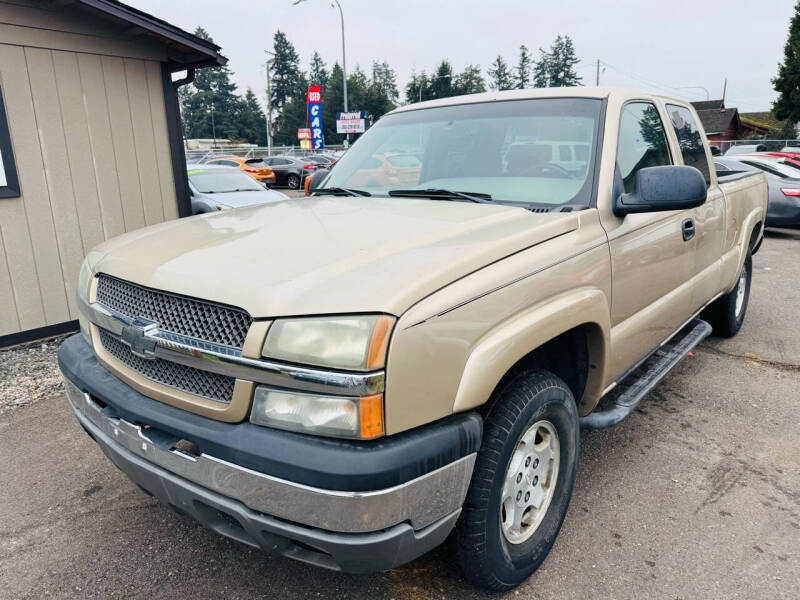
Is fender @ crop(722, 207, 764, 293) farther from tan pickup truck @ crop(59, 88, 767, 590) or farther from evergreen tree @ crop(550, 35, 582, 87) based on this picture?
evergreen tree @ crop(550, 35, 582, 87)

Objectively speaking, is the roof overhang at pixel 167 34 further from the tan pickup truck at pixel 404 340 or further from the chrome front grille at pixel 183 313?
the chrome front grille at pixel 183 313

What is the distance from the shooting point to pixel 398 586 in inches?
92.6

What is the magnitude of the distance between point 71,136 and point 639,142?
5202mm

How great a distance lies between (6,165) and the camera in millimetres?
5246

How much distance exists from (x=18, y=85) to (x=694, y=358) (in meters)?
6.40

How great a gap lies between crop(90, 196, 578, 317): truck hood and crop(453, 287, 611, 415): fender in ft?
0.78

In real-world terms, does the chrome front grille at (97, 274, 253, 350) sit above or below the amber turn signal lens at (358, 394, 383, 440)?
above

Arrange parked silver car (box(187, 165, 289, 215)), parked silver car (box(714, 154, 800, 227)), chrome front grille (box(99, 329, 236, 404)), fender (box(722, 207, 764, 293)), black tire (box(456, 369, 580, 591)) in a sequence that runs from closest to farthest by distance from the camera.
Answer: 1. chrome front grille (box(99, 329, 236, 404))
2. black tire (box(456, 369, 580, 591))
3. fender (box(722, 207, 764, 293))
4. parked silver car (box(187, 165, 289, 215))
5. parked silver car (box(714, 154, 800, 227))

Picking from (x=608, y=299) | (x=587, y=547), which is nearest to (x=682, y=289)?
(x=608, y=299)

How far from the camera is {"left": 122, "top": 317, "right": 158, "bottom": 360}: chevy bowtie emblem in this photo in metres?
1.96

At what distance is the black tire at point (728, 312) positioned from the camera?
4978 mm

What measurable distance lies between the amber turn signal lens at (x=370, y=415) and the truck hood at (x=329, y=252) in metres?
0.25

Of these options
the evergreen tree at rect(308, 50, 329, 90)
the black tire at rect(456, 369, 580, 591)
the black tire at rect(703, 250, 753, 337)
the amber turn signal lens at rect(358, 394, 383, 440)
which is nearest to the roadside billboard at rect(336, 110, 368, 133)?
the black tire at rect(703, 250, 753, 337)

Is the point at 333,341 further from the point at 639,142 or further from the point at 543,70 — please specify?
the point at 543,70
